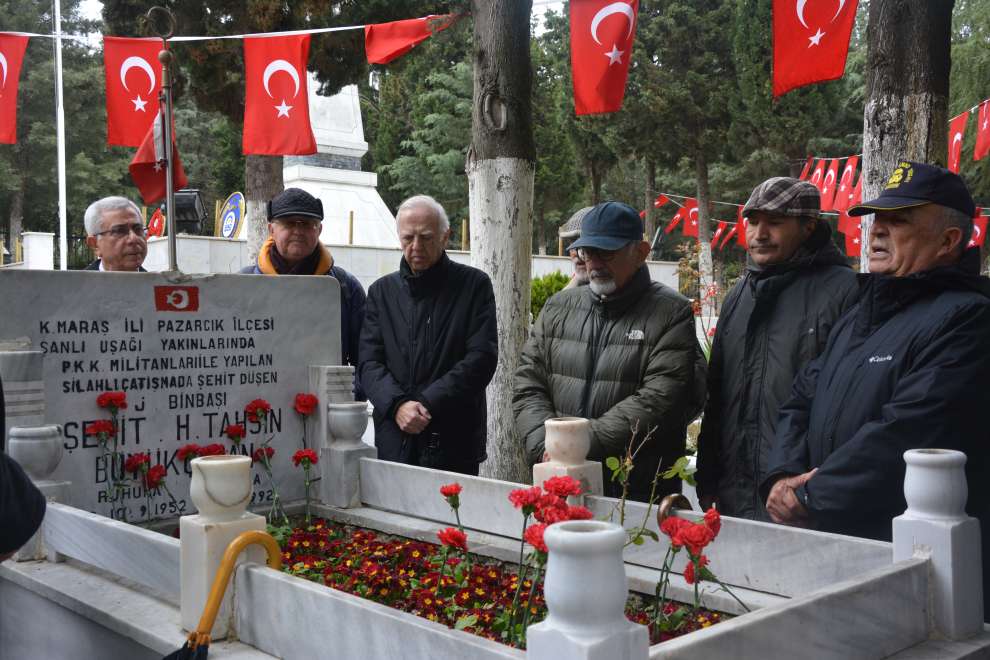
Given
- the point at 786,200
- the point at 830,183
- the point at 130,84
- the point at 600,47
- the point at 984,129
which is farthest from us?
the point at 830,183

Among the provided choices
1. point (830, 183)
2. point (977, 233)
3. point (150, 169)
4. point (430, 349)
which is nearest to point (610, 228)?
point (430, 349)

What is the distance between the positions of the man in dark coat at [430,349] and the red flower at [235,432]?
579 mm

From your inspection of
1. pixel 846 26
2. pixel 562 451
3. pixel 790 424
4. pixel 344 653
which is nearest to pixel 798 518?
pixel 790 424

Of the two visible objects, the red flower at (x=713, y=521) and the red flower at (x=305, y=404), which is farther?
the red flower at (x=305, y=404)

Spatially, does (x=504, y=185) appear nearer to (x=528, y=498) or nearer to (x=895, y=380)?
(x=895, y=380)

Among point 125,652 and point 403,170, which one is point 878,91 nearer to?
point 125,652

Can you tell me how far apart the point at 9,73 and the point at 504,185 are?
5251 millimetres

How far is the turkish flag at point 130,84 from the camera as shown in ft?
27.8

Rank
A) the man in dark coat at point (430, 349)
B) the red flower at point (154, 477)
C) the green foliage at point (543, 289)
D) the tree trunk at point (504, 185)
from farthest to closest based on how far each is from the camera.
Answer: the green foliage at point (543, 289) < the tree trunk at point (504, 185) < the man in dark coat at point (430, 349) < the red flower at point (154, 477)

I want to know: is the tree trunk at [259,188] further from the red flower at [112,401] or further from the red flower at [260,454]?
the red flower at [112,401]

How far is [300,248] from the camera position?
432 centimetres

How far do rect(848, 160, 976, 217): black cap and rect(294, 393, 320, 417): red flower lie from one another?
220 centimetres

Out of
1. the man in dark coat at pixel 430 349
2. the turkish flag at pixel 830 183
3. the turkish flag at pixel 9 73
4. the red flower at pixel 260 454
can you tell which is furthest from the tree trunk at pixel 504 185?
the turkish flag at pixel 830 183

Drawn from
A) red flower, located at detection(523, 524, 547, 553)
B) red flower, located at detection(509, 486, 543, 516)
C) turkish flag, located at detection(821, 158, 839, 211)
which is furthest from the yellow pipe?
turkish flag, located at detection(821, 158, 839, 211)
